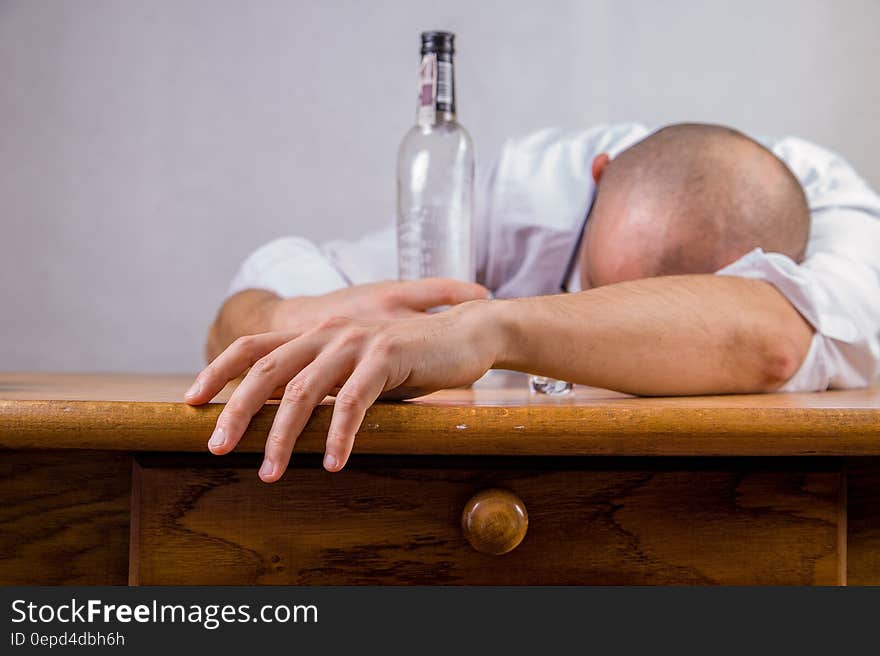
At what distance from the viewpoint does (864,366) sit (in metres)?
0.85

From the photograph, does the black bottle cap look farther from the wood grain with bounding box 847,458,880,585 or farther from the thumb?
the wood grain with bounding box 847,458,880,585

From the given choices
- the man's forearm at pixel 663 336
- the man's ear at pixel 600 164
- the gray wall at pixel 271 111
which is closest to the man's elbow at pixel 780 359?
the man's forearm at pixel 663 336

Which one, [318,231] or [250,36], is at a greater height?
[250,36]

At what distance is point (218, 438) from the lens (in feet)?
1.60

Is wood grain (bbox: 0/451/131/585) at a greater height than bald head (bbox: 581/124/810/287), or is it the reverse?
bald head (bbox: 581/124/810/287)

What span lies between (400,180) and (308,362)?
0.44 meters

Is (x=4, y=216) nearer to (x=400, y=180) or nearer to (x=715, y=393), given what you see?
(x=400, y=180)

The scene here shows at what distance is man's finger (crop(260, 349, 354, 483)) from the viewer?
0.48 m

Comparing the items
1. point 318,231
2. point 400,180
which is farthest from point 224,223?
point 400,180

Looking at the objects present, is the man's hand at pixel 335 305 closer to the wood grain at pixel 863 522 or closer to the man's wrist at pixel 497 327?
the man's wrist at pixel 497 327

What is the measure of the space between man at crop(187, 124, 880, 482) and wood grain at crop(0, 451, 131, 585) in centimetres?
10

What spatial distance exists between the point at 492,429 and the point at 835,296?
1.53 ft

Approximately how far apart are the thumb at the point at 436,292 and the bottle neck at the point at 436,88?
161mm

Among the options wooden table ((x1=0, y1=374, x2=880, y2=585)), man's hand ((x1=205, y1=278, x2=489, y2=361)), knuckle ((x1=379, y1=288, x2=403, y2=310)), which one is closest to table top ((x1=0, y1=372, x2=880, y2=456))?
wooden table ((x1=0, y1=374, x2=880, y2=585))
